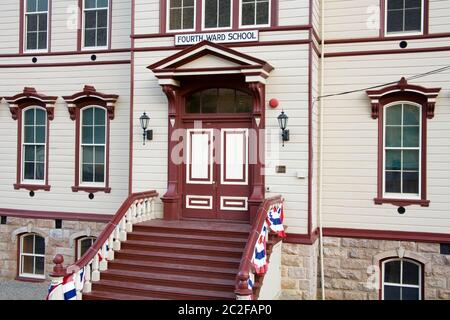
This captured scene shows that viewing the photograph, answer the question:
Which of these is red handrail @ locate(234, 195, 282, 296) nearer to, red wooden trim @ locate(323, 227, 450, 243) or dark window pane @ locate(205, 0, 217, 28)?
red wooden trim @ locate(323, 227, 450, 243)

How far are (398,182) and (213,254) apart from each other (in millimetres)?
4314

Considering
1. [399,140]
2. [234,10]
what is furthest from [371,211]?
[234,10]

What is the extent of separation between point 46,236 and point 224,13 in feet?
23.0

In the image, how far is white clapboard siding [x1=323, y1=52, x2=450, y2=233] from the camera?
10578 mm

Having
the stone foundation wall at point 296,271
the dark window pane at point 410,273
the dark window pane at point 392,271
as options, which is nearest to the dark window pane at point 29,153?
the stone foundation wall at point 296,271

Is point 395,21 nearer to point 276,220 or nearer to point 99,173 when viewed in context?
point 276,220

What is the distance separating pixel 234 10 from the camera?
10883 millimetres

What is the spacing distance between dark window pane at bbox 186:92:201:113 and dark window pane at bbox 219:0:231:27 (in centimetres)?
158

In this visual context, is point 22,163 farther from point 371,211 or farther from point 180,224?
point 371,211

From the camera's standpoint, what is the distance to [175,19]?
37.0 feet

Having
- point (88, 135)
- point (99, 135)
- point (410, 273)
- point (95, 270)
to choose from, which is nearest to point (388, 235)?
point (410, 273)

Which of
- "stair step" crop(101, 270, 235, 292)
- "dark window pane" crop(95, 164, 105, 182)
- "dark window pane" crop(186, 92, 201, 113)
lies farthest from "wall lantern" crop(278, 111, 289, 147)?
"dark window pane" crop(95, 164, 105, 182)

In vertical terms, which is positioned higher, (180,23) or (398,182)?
(180,23)

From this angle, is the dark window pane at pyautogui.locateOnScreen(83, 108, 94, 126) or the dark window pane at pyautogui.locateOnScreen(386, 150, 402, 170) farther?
the dark window pane at pyautogui.locateOnScreen(83, 108, 94, 126)
